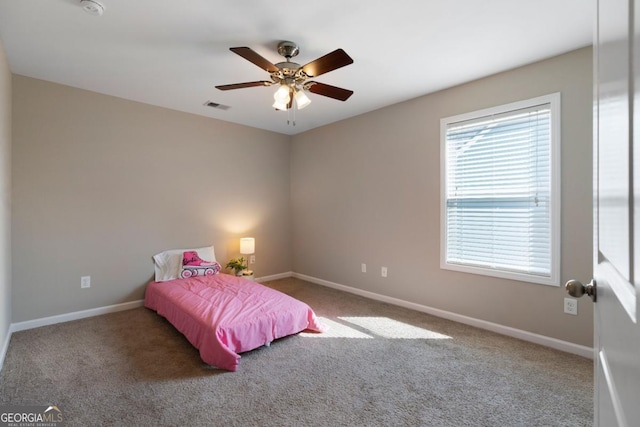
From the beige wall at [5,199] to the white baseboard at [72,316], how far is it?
0.20 meters

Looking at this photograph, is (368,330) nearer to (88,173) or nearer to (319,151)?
(319,151)

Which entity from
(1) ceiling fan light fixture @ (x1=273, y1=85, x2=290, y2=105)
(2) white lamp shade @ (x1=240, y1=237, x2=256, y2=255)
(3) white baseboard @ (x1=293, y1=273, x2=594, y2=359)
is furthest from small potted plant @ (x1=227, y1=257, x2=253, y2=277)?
(1) ceiling fan light fixture @ (x1=273, y1=85, x2=290, y2=105)

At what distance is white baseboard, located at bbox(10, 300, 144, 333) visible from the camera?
2.99 m

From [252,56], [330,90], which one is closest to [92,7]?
[252,56]

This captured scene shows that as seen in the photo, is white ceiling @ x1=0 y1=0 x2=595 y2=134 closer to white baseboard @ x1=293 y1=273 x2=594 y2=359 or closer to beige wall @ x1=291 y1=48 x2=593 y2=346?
beige wall @ x1=291 y1=48 x2=593 y2=346

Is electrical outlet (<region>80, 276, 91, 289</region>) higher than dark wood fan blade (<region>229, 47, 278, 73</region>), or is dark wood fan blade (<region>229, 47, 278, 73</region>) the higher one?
dark wood fan blade (<region>229, 47, 278, 73</region>)

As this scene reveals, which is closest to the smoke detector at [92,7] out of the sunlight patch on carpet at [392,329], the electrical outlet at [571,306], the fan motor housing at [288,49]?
the fan motor housing at [288,49]

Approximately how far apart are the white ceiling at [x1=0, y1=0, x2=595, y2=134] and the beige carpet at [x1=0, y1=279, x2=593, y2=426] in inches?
101

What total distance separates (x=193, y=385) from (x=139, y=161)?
289 centimetres

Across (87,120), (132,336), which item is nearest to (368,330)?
(132,336)

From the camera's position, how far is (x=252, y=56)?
2.06 meters

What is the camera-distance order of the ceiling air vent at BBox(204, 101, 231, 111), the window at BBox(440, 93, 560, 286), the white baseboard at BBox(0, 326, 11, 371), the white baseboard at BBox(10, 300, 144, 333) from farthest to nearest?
the ceiling air vent at BBox(204, 101, 231, 111)
the white baseboard at BBox(10, 300, 144, 333)
the window at BBox(440, 93, 560, 286)
the white baseboard at BBox(0, 326, 11, 371)

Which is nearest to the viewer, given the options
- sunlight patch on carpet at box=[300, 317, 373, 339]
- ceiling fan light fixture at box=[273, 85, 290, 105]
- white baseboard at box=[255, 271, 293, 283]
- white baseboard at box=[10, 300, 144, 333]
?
ceiling fan light fixture at box=[273, 85, 290, 105]

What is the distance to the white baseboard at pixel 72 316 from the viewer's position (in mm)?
2988
